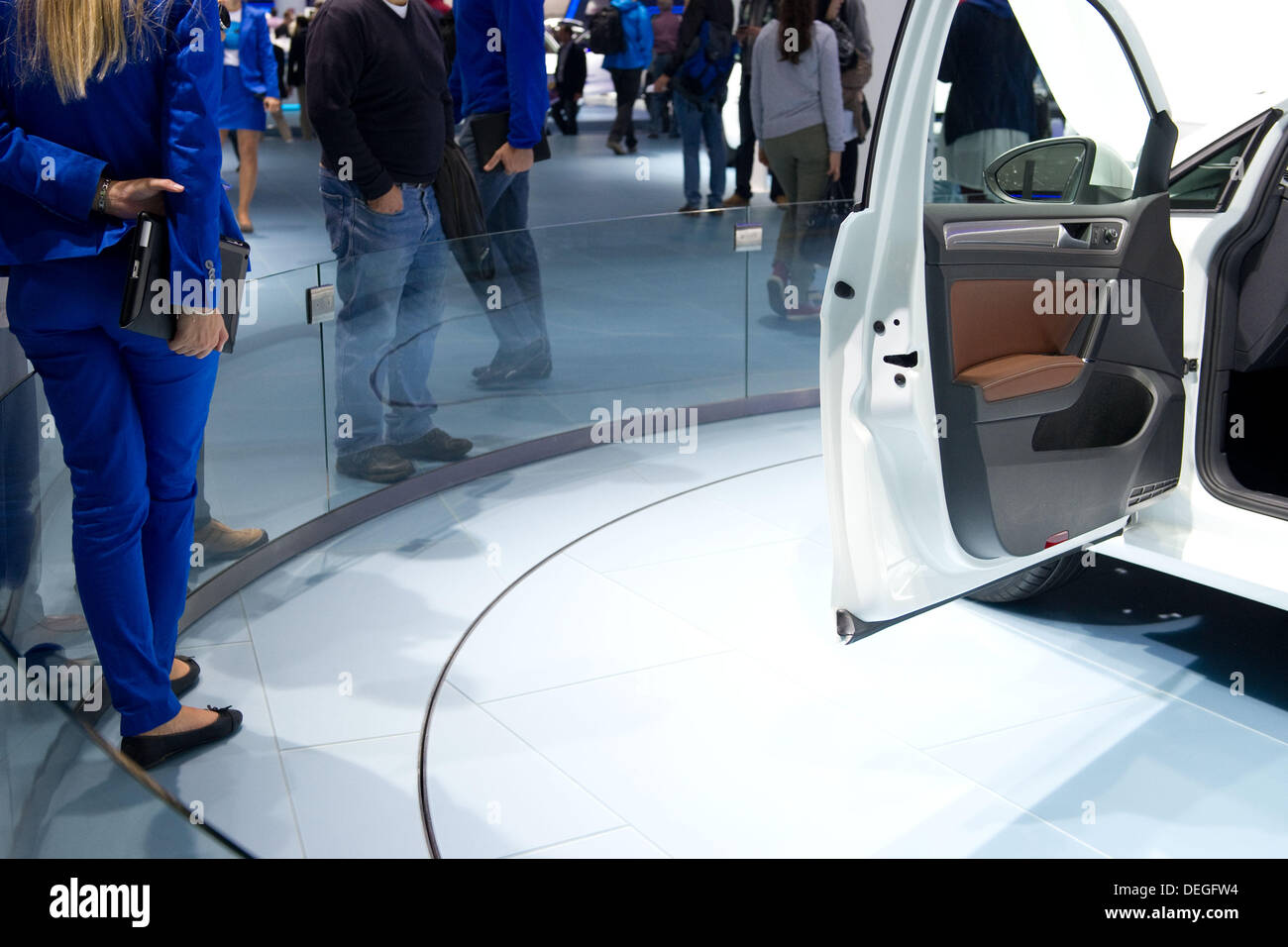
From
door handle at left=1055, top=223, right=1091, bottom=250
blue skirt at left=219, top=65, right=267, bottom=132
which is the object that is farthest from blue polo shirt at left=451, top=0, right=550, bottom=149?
blue skirt at left=219, top=65, right=267, bottom=132

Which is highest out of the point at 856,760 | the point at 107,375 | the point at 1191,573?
the point at 107,375

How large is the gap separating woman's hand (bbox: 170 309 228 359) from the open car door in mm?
1162

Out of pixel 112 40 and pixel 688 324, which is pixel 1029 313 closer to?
pixel 112 40

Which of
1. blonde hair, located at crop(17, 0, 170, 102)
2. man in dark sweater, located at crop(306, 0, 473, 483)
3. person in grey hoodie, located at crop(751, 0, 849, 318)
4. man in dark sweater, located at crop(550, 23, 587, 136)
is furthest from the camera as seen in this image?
man in dark sweater, located at crop(550, 23, 587, 136)

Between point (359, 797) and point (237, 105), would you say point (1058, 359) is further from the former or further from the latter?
point (237, 105)

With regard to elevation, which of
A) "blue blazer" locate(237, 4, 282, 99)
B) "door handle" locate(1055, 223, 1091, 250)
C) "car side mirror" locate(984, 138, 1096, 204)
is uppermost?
"blue blazer" locate(237, 4, 282, 99)

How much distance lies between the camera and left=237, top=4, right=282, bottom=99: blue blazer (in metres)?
8.45

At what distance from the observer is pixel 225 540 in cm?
351

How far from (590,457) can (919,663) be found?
6.33 feet

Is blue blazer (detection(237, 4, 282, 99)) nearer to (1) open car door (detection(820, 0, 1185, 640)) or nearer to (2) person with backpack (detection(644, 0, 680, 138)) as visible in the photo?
(2) person with backpack (detection(644, 0, 680, 138))

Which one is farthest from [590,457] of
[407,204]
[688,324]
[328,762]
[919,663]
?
[328,762]

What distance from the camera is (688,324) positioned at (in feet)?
16.8

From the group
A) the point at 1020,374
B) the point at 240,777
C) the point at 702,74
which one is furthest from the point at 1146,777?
the point at 702,74

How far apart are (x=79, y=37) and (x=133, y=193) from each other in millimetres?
276
